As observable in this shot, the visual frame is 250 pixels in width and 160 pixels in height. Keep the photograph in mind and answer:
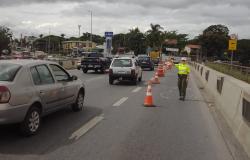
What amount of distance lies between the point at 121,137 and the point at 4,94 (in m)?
2.39

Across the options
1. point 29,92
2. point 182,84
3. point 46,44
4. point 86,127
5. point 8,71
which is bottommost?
point 46,44

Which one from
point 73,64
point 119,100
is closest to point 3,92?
point 119,100

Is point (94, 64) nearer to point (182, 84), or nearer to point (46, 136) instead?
point (182, 84)

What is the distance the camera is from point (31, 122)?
805cm

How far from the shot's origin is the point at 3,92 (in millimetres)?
7340

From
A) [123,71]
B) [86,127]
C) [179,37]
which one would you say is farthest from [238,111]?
[179,37]

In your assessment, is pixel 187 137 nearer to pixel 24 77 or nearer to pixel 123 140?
pixel 123 140

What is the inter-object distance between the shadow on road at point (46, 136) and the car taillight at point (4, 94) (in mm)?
784

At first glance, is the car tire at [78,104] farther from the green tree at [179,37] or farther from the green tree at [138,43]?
the green tree at [179,37]

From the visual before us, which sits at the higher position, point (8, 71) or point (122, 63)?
point (8, 71)

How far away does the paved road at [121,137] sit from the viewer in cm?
680

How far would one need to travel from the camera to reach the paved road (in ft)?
22.3

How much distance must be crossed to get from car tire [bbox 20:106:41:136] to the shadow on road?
115 mm

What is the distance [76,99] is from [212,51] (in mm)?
107005
